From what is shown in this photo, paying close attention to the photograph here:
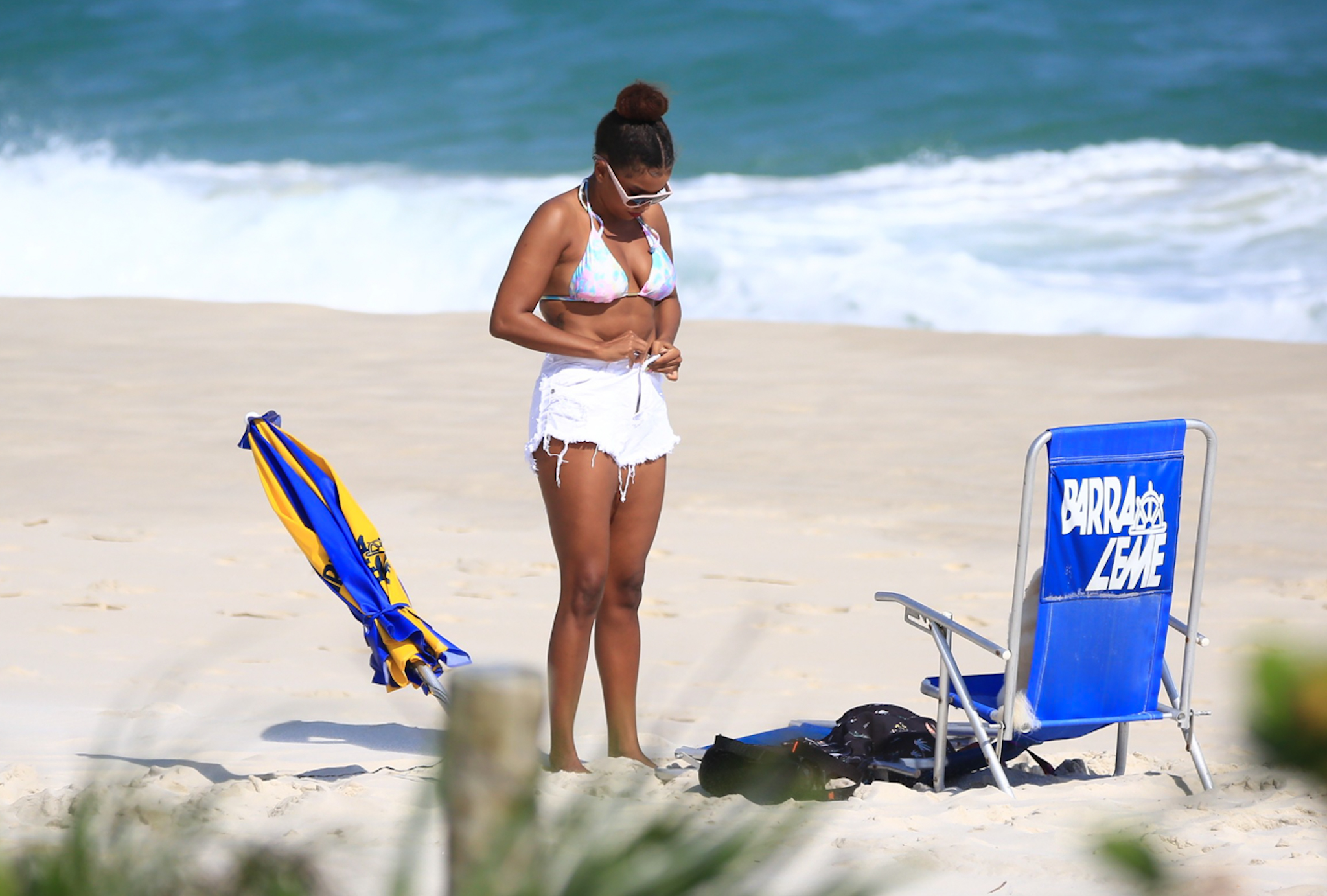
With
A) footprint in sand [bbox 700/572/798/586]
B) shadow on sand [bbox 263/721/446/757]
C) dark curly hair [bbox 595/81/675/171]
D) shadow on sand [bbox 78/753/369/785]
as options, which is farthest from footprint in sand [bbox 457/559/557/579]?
dark curly hair [bbox 595/81/675/171]

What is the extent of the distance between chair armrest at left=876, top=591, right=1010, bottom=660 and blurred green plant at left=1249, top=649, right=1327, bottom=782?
2.82 meters

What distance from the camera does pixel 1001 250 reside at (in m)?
17.2

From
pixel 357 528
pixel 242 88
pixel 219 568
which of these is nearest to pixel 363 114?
pixel 242 88

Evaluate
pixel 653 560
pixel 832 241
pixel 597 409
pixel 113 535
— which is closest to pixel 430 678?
pixel 597 409

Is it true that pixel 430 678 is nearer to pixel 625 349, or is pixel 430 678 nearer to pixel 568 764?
pixel 568 764

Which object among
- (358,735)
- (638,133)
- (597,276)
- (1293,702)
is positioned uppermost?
(638,133)

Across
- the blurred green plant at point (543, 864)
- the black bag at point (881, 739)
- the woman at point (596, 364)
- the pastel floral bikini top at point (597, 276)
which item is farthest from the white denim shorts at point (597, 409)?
the blurred green plant at point (543, 864)

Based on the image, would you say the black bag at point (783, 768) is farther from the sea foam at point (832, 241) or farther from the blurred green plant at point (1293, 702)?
the sea foam at point (832, 241)

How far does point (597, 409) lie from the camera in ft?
12.1

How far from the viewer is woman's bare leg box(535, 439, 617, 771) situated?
145 inches

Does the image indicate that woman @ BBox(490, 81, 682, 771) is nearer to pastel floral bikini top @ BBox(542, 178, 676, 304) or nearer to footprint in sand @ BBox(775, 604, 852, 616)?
pastel floral bikini top @ BBox(542, 178, 676, 304)

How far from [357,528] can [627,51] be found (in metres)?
24.0

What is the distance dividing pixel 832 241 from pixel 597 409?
45.5 ft

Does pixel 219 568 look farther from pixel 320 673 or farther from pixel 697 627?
→ pixel 697 627
